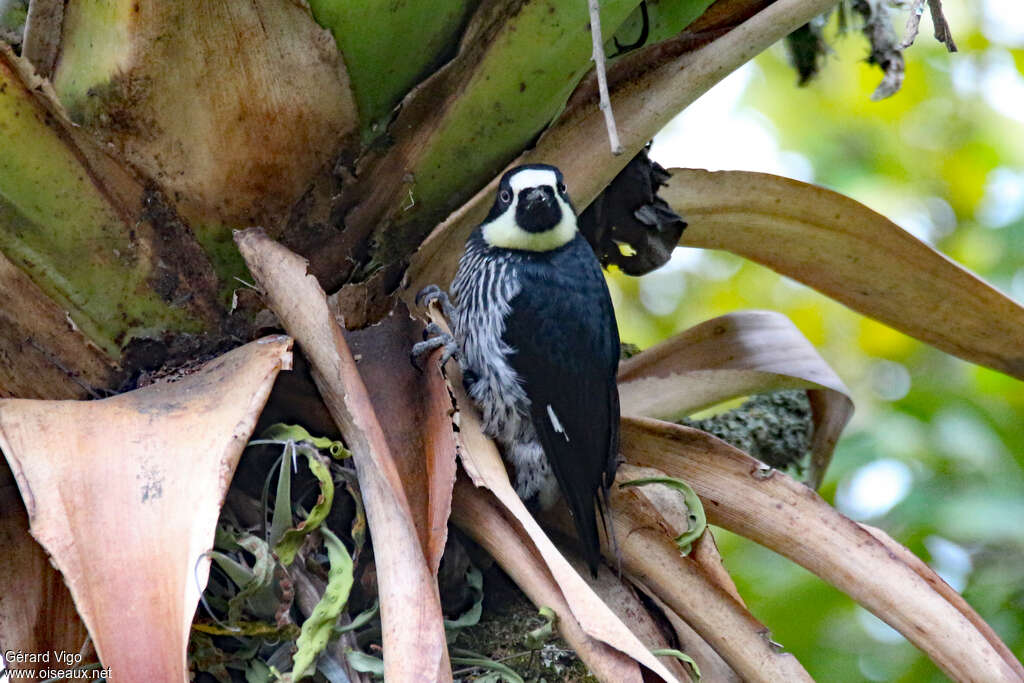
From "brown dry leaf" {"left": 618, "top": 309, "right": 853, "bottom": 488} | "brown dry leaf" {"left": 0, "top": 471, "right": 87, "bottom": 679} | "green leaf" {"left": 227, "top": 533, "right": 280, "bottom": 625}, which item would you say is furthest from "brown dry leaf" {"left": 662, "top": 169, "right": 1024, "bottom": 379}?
"brown dry leaf" {"left": 0, "top": 471, "right": 87, "bottom": 679}

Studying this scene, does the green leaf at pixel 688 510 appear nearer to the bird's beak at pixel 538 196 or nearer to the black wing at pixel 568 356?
the black wing at pixel 568 356

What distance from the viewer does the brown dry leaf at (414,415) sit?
1324 millimetres

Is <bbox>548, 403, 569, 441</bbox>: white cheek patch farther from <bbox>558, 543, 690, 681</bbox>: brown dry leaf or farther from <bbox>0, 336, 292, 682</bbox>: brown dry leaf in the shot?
<bbox>0, 336, 292, 682</bbox>: brown dry leaf

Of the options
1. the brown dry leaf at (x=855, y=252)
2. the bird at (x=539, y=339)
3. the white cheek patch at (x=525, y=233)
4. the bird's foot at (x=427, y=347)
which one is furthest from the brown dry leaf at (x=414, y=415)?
the brown dry leaf at (x=855, y=252)

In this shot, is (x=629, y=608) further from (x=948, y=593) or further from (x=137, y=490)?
(x=137, y=490)

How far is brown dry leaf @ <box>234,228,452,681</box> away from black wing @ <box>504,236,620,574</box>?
52 centimetres

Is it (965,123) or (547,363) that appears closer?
(547,363)

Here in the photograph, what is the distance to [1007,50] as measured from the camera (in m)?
4.18

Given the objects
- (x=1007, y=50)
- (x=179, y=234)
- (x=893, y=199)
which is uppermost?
(x=1007, y=50)

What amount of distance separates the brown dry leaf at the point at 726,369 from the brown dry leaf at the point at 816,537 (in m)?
0.35

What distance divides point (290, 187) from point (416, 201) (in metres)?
0.21

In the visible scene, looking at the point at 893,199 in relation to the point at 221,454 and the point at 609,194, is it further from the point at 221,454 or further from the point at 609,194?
the point at 221,454

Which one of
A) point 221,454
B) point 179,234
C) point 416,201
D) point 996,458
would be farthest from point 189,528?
point 996,458

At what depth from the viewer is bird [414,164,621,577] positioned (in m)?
1.84
